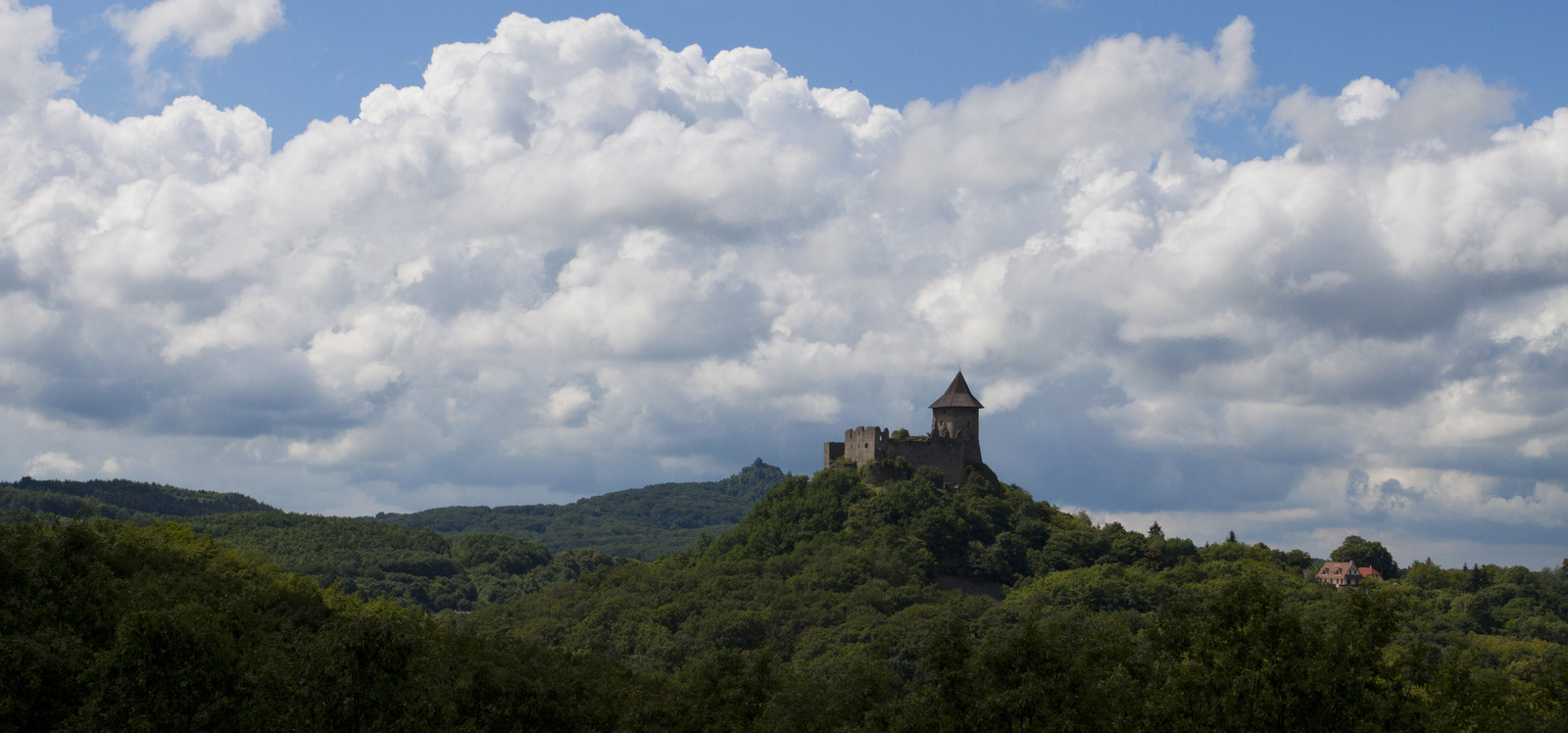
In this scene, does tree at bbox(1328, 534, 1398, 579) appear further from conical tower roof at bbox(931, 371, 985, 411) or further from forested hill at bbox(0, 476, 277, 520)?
forested hill at bbox(0, 476, 277, 520)

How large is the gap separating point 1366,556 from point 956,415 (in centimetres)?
5154

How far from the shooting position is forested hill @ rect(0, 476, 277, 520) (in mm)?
156375

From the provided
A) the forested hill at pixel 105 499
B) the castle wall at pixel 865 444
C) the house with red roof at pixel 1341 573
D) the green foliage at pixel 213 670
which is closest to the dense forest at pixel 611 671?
the green foliage at pixel 213 670

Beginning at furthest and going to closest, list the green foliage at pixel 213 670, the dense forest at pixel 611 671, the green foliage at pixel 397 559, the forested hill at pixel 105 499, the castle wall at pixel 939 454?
the forested hill at pixel 105 499 < the green foliage at pixel 397 559 < the castle wall at pixel 939 454 < the green foliage at pixel 213 670 < the dense forest at pixel 611 671

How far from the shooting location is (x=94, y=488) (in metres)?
180

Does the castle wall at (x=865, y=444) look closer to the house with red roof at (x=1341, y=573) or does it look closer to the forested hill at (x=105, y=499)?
the house with red roof at (x=1341, y=573)

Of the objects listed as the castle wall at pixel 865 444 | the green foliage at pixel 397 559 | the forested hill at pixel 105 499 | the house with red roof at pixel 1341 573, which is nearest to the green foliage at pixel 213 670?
the castle wall at pixel 865 444

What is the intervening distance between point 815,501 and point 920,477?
35.1 ft

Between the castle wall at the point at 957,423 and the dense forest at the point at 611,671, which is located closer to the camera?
the dense forest at the point at 611,671

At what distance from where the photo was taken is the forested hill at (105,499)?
513 ft

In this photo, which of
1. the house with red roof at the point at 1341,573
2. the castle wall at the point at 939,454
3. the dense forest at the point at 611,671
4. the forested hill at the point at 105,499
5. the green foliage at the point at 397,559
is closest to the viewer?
the dense forest at the point at 611,671

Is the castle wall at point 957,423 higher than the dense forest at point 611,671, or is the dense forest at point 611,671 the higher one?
the castle wall at point 957,423

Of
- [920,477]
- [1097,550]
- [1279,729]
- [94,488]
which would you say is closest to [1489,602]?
[1097,550]

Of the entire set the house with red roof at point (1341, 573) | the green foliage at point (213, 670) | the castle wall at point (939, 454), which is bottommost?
the green foliage at point (213, 670)
